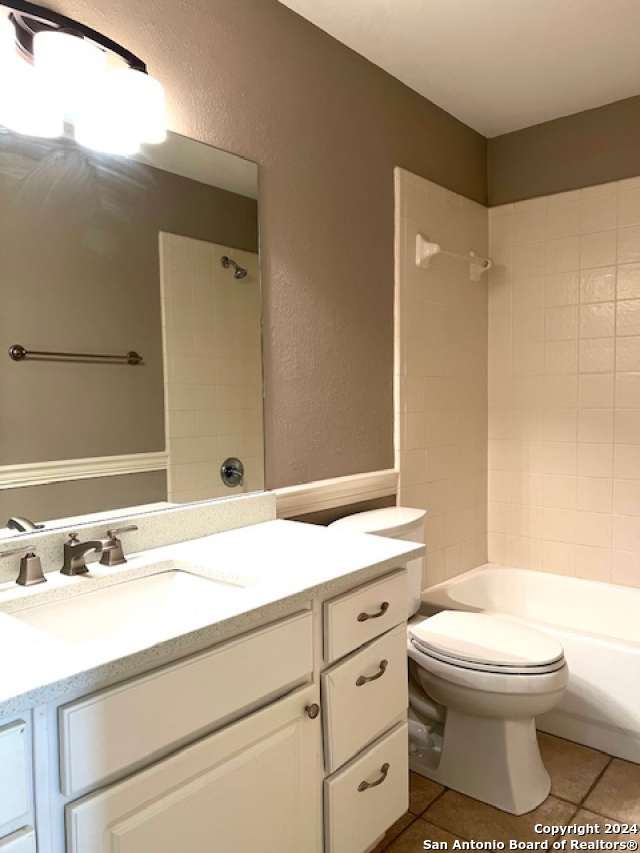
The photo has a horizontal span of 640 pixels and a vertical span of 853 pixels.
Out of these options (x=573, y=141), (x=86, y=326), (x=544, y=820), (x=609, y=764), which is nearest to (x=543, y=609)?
(x=609, y=764)

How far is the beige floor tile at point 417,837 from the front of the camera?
1.74m

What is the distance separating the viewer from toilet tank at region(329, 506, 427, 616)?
6.94ft

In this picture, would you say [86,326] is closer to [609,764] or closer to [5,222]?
[5,222]

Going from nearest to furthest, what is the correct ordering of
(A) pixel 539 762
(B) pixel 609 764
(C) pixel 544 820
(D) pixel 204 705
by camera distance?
(D) pixel 204 705
(C) pixel 544 820
(A) pixel 539 762
(B) pixel 609 764

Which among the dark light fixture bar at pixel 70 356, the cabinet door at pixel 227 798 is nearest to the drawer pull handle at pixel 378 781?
the cabinet door at pixel 227 798

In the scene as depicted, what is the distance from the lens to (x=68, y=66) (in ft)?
4.72

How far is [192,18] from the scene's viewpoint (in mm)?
1765

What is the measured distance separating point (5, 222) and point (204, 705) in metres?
1.09

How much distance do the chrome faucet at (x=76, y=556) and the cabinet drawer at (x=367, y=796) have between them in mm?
707

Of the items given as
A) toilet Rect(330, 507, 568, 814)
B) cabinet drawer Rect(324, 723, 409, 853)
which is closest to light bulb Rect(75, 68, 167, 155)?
toilet Rect(330, 507, 568, 814)

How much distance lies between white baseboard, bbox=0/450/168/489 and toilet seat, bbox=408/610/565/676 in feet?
3.26

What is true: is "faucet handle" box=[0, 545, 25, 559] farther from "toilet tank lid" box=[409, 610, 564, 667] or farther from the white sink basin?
"toilet tank lid" box=[409, 610, 564, 667]

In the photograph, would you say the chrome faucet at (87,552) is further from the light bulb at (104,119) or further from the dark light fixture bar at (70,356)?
the light bulb at (104,119)

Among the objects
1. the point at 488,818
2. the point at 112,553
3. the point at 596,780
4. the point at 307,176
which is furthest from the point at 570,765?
the point at 307,176
